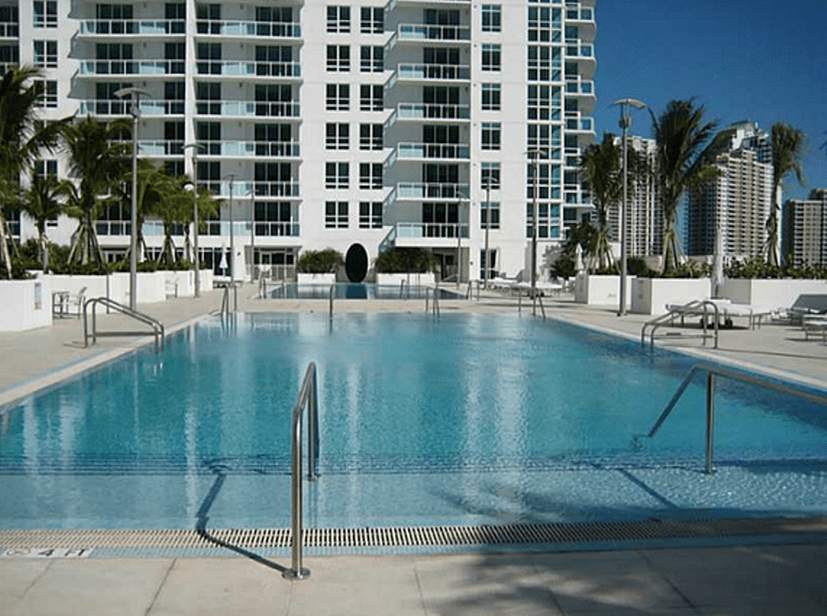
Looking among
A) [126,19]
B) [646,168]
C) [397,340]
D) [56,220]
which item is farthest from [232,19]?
[397,340]

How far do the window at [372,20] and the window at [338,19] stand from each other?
1042mm

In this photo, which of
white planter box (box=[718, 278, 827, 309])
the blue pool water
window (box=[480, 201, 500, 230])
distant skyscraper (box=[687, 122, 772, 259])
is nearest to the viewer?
the blue pool water

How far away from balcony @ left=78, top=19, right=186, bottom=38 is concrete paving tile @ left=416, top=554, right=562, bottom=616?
2387 inches

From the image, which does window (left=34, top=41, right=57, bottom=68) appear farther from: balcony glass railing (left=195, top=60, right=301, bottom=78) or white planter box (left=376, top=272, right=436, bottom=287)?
white planter box (left=376, top=272, right=436, bottom=287)

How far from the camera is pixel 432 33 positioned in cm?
6250

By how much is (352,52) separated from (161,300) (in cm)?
3427

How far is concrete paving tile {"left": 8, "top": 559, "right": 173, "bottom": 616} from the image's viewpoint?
13.9ft

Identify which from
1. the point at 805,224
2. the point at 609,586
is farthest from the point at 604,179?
the point at 609,586

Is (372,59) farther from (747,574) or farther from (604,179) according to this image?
(747,574)

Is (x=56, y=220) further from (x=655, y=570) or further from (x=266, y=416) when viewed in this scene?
(x=655, y=570)

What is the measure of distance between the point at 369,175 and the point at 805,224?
94.7ft

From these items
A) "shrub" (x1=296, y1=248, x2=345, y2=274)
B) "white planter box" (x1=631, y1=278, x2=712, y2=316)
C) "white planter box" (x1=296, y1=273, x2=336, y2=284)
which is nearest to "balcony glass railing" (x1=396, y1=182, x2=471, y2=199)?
"shrub" (x1=296, y1=248, x2=345, y2=274)

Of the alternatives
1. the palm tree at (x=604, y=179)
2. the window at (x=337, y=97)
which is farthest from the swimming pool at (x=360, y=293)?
the window at (x=337, y=97)

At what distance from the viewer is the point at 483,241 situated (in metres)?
62.9
